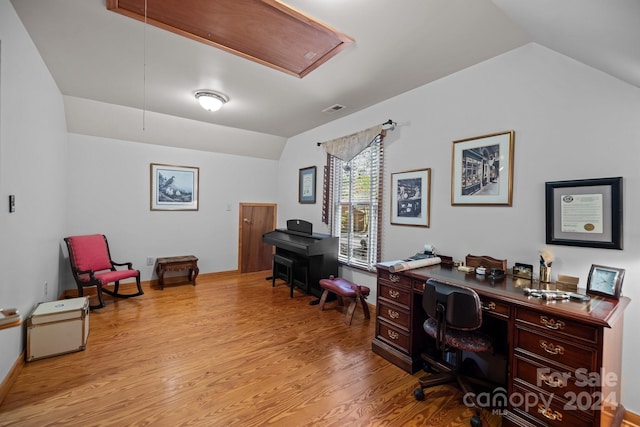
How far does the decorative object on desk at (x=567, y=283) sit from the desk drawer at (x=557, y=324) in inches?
18.8

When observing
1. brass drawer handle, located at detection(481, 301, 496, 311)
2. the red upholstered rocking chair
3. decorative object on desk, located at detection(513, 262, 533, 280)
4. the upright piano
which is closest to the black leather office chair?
brass drawer handle, located at detection(481, 301, 496, 311)

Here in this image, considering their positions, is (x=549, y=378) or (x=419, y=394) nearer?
(x=549, y=378)

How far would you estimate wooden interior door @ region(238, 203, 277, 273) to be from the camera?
5.64m

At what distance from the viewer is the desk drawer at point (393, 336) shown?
2409 millimetres

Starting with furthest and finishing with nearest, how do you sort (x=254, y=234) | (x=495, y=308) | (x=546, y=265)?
1. (x=254, y=234)
2. (x=546, y=265)
3. (x=495, y=308)

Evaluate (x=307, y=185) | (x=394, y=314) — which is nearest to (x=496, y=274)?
(x=394, y=314)

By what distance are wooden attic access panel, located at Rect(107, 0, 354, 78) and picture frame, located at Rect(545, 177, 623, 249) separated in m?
2.03

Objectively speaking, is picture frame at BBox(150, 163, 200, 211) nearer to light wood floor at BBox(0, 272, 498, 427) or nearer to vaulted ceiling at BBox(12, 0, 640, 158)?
vaulted ceiling at BBox(12, 0, 640, 158)

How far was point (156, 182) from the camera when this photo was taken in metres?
4.75

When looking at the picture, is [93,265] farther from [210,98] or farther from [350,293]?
[350,293]

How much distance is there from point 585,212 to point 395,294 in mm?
1528

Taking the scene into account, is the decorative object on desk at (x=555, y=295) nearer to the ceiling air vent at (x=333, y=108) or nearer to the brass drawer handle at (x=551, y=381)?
the brass drawer handle at (x=551, y=381)

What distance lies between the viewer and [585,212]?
1.96 meters

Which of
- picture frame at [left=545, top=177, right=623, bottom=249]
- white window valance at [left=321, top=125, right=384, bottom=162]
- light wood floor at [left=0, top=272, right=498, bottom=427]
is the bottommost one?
light wood floor at [left=0, top=272, right=498, bottom=427]
